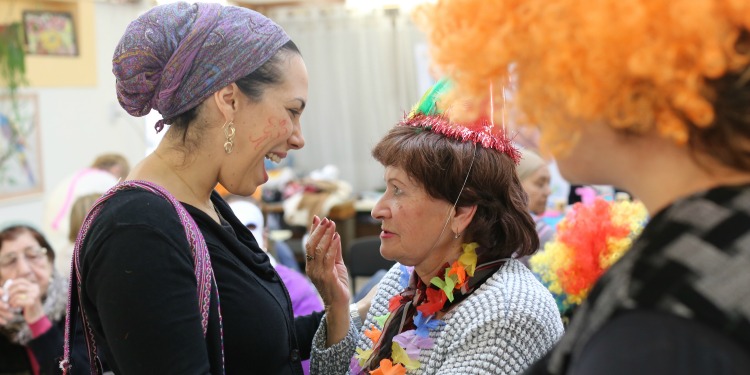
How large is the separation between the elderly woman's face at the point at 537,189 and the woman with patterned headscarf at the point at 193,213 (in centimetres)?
259

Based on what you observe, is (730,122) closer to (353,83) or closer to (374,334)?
(374,334)

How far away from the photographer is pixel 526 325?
1553 millimetres

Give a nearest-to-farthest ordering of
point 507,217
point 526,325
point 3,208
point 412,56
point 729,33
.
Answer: point 729,33 → point 526,325 → point 507,217 → point 3,208 → point 412,56

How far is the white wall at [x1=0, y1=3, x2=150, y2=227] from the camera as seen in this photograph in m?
5.80

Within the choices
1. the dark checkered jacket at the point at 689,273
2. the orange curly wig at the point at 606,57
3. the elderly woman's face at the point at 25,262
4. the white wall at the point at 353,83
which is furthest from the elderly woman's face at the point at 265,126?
the white wall at the point at 353,83

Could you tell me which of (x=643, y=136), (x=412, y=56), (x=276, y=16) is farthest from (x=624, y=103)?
(x=276, y=16)

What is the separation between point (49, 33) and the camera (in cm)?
580

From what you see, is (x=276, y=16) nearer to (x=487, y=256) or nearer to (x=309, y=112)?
(x=309, y=112)

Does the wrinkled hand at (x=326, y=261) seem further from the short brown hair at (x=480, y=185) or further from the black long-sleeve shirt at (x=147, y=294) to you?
the black long-sleeve shirt at (x=147, y=294)

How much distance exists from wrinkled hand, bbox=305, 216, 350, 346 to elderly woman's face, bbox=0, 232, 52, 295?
185cm

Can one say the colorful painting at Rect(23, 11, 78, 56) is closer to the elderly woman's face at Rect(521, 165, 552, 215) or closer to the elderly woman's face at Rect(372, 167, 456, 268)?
the elderly woman's face at Rect(521, 165, 552, 215)

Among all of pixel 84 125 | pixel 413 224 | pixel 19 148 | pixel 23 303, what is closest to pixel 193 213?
pixel 413 224

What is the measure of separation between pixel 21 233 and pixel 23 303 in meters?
0.44

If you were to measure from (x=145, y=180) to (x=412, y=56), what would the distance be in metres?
7.58
